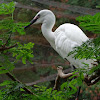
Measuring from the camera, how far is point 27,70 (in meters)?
2.57

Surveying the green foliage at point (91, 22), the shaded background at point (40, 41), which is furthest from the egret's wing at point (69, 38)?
the green foliage at point (91, 22)

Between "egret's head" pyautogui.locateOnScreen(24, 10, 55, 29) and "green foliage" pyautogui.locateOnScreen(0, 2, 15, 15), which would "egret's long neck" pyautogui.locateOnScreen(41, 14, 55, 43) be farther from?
"green foliage" pyautogui.locateOnScreen(0, 2, 15, 15)

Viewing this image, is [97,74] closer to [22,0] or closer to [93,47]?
[93,47]

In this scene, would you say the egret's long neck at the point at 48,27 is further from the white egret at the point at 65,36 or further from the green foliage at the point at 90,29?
the green foliage at the point at 90,29

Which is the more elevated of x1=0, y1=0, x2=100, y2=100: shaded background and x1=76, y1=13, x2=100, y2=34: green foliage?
x1=76, y1=13, x2=100, y2=34: green foliage

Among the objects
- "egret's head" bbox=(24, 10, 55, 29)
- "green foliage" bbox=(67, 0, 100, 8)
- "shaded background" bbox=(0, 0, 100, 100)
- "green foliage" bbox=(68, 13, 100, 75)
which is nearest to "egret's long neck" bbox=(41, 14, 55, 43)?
"egret's head" bbox=(24, 10, 55, 29)

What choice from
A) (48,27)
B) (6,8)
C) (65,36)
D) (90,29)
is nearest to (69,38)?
(65,36)

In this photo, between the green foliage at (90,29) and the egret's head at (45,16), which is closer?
the green foliage at (90,29)

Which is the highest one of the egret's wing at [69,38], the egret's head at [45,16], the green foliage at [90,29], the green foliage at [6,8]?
the green foliage at [90,29]

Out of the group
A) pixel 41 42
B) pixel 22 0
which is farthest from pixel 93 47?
pixel 22 0

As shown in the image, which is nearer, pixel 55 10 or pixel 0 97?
pixel 0 97

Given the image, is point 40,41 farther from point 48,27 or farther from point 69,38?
point 69,38

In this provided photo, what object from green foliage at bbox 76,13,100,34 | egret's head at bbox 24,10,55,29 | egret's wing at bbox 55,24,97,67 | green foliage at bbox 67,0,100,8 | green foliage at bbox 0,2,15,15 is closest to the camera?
green foliage at bbox 76,13,100,34

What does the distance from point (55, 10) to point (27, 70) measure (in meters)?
0.84
